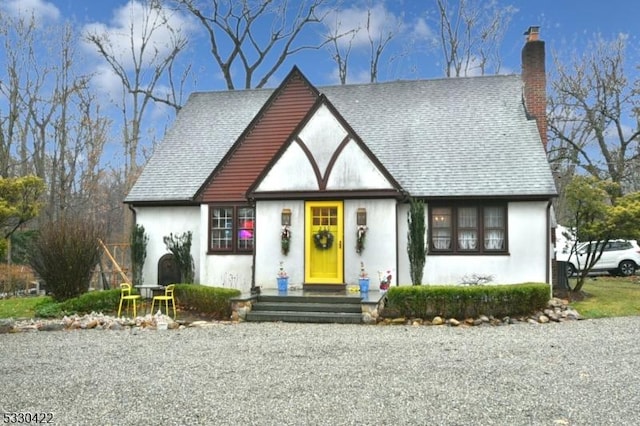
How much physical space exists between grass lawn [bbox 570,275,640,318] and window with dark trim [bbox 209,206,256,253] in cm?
889

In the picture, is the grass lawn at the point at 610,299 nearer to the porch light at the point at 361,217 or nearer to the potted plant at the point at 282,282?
the porch light at the point at 361,217

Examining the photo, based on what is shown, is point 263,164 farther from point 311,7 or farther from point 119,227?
point 119,227

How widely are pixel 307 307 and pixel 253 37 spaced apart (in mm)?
21846

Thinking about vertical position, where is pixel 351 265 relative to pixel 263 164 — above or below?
below

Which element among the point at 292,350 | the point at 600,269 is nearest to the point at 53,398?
the point at 292,350

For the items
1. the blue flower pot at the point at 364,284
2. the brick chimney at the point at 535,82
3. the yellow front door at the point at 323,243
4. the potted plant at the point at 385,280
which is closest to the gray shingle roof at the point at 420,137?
the brick chimney at the point at 535,82

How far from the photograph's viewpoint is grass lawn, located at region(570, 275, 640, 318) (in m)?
12.3

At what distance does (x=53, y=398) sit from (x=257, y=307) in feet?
20.7

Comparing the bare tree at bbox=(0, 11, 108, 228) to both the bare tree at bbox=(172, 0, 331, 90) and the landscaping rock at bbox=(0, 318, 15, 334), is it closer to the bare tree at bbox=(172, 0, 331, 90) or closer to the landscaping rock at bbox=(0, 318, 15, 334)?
the bare tree at bbox=(172, 0, 331, 90)

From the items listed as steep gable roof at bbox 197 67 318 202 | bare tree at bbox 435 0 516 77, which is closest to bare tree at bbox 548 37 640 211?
bare tree at bbox 435 0 516 77

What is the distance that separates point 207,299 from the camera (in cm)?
1275

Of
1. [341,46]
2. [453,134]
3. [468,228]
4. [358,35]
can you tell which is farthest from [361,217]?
[358,35]

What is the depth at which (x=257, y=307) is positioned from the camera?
12031mm

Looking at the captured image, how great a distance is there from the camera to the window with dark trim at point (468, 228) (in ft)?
46.1
